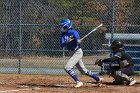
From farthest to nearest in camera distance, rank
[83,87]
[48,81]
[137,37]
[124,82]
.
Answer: [137,37] → [48,81] → [124,82] → [83,87]

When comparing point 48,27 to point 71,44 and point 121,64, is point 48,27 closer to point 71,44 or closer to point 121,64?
point 121,64

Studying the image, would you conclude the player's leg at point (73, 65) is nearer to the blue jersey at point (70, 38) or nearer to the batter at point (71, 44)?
the batter at point (71, 44)

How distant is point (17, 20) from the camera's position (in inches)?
715

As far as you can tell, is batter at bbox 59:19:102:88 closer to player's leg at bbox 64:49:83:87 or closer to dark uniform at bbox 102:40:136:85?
player's leg at bbox 64:49:83:87

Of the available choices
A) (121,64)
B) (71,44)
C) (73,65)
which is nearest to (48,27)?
(121,64)

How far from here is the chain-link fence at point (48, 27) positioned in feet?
59.2

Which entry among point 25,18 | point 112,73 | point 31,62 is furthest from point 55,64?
Result: point 112,73

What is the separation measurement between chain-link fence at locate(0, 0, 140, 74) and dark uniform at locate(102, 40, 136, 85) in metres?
4.73

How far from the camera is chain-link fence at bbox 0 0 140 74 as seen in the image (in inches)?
711

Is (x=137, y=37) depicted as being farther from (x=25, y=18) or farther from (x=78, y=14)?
(x=25, y=18)

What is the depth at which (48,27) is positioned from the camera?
1844cm

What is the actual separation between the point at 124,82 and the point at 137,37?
536cm

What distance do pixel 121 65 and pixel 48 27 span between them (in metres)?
6.03

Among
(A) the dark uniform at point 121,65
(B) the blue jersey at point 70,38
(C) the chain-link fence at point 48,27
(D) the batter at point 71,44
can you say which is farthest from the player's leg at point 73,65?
(C) the chain-link fence at point 48,27
